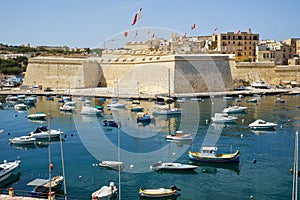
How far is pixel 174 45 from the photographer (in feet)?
139

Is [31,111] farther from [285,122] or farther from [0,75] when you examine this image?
[0,75]

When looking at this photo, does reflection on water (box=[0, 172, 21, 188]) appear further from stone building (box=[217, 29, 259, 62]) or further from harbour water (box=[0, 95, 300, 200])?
stone building (box=[217, 29, 259, 62])

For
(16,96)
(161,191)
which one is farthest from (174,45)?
(161,191)

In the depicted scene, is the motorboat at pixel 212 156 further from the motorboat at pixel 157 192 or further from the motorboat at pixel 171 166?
the motorboat at pixel 157 192

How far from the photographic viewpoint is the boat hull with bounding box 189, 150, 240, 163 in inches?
468

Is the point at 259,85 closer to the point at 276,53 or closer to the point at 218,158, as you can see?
the point at 276,53

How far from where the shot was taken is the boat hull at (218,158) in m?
11.9

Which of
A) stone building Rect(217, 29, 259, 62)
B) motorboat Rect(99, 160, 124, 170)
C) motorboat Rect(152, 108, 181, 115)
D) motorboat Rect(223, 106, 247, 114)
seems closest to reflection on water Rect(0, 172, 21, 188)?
motorboat Rect(99, 160, 124, 170)

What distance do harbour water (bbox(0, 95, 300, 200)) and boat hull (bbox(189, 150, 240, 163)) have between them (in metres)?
0.22

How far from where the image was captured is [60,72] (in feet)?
123

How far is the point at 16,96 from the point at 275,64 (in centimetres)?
2399

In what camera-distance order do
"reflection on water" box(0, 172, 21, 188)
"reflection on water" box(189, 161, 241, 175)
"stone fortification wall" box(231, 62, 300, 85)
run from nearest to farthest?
"reflection on water" box(0, 172, 21, 188) < "reflection on water" box(189, 161, 241, 175) < "stone fortification wall" box(231, 62, 300, 85)

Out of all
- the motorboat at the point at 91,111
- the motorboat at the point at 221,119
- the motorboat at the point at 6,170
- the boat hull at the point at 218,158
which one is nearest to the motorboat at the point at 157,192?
the boat hull at the point at 218,158

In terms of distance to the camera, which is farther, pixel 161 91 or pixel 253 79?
pixel 253 79
